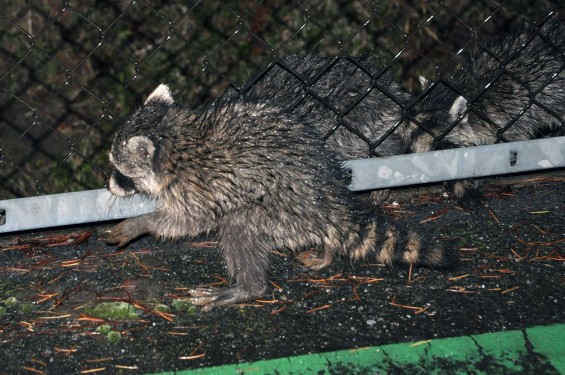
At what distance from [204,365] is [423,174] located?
158cm

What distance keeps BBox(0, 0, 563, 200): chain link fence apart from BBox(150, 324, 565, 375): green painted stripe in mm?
4207

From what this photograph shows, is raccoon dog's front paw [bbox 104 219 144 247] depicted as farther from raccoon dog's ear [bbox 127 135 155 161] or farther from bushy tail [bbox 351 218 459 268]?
bushy tail [bbox 351 218 459 268]

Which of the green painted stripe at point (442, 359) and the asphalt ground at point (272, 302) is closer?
the green painted stripe at point (442, 359)

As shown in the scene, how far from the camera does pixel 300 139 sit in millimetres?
4273

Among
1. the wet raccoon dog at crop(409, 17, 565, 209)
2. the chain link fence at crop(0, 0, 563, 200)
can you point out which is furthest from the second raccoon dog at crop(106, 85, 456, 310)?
the chain link fence at crop(0, 0, 563, 200)

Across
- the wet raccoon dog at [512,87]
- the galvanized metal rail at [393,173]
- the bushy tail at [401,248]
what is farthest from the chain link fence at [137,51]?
the bushy tail at [401,248]

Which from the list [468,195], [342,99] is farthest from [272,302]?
[342,99]

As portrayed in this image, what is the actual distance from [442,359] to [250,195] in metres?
1.19

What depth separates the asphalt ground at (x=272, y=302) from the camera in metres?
3.54

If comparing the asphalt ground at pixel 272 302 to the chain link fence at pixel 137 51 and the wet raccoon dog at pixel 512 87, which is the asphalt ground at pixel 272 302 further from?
the chain link fence at pixel 137 51

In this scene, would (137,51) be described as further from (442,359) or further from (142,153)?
(442,359)

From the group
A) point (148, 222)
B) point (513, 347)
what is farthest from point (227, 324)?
point (513, 347)

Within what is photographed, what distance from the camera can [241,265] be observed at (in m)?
4.11

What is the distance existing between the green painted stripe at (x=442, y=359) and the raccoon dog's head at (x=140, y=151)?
4.18 ft
